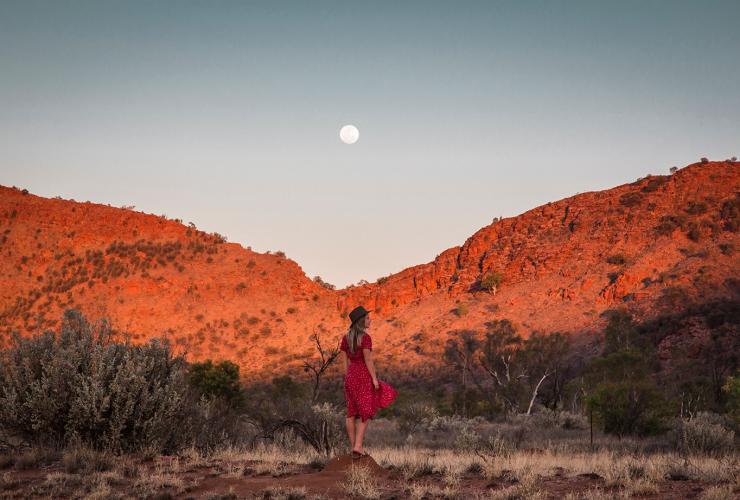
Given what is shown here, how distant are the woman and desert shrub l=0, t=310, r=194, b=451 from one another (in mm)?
3541

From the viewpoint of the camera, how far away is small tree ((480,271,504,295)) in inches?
2169

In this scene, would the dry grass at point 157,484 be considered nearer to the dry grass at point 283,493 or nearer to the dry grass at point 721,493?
the dry grass at point 283,493

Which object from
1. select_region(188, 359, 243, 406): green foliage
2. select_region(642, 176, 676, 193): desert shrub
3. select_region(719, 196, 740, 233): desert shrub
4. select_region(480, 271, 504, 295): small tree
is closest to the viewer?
select_region(188, 359, 243, 406): green foliage

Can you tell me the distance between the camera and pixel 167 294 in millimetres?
52938

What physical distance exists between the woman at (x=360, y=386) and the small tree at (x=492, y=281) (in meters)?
48.2

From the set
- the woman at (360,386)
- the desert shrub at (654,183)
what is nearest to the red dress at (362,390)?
the woman at (360,386)

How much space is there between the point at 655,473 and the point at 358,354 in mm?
3744

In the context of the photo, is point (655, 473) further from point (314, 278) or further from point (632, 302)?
point (314, 278)

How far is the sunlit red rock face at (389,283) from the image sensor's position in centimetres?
4731

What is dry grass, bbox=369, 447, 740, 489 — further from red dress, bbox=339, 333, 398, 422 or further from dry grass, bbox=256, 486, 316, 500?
dry grass, bbox=256, 486, 316, 500

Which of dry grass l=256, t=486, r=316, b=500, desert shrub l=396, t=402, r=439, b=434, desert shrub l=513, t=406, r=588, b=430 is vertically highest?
dry grass l=256, t=486, r=316, b=500

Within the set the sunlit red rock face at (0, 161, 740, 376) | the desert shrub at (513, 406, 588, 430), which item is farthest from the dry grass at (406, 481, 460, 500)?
the sunlit red rock face at (0, 161, 740, 376)

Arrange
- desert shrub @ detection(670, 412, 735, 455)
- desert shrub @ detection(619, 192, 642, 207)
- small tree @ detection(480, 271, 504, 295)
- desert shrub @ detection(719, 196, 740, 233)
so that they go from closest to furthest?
desert shrub @ detection(670, 412, 735, 455), desert shrub @ detection(719, 196, 740, 233), small tree @ detection(480, 271, 504, 295), desert shrub @ detection(619, 192, 642, 207)

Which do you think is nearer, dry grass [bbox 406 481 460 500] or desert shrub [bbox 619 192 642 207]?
dry grass [bbox 406 481 460 500]
